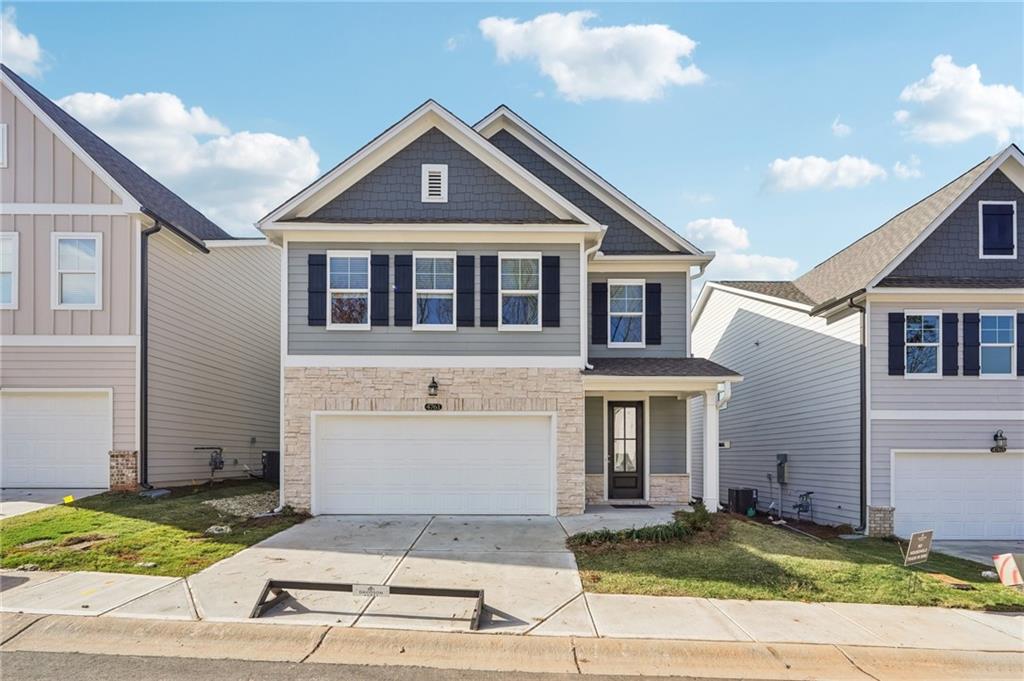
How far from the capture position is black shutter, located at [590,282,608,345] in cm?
1661

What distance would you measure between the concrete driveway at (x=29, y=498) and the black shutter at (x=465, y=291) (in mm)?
7795

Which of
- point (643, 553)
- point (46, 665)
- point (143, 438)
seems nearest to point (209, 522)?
point (143, 438)

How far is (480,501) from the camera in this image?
1435 centimetres

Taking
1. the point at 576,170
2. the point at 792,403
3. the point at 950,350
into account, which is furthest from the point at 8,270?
the point at 950,350

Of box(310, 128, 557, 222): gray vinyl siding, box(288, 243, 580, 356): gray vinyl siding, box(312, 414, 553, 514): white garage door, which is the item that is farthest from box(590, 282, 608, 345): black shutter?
box(312, 414, 553, 514): white garage door

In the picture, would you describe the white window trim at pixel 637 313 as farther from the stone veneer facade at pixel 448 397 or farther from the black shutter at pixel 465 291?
the black shutter at pixel 465 291

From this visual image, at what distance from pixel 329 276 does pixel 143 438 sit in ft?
16.6

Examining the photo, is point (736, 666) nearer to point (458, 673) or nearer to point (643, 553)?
point (458, 673)

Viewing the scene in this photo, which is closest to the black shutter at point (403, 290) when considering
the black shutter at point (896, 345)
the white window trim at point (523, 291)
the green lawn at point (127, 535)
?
the white window trim at point (523, 291)

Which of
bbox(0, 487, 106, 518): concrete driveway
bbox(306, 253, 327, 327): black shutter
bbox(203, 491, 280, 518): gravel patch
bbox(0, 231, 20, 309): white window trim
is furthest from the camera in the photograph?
bbox(0, 231, 20, 309): white window trim

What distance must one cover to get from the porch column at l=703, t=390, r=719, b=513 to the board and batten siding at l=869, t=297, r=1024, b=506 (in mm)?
3636

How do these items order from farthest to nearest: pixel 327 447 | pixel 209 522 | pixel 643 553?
pixel 327 447, pixel 209 522, pixel 643 553

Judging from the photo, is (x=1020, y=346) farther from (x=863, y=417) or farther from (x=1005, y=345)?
(x=863, y=417)

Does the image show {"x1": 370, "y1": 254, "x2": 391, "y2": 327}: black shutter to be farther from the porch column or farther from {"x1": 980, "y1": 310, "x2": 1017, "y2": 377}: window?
{"x1": 980, "y1": 310, "x2": 1017, "y2": 377}: window
